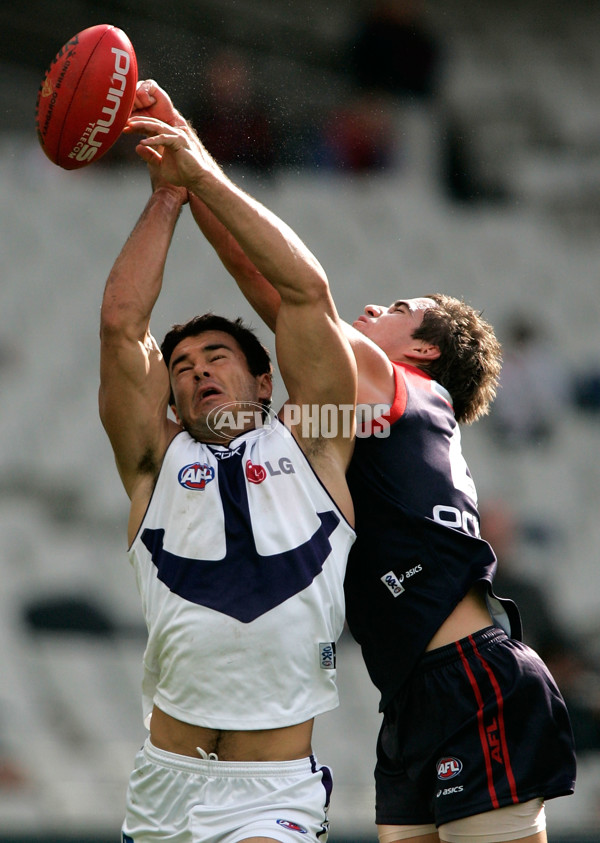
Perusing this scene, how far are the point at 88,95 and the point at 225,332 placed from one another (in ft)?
3.29

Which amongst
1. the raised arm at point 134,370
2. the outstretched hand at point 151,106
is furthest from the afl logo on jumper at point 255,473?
the outstretched hand at point 151,106

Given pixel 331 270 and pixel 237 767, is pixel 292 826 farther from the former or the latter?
pixel 331 270

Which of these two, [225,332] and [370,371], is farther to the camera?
[225,332]

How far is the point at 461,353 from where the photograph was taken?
4484 mm

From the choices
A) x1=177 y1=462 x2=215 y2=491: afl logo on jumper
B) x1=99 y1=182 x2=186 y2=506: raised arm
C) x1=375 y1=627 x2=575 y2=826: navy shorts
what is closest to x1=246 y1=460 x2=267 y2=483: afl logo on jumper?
x1=177 y1=462 x2=215 y2=491: afl logo on jumper

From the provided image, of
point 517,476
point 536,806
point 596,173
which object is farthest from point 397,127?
point 536,806

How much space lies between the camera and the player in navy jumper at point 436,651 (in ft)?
12.5

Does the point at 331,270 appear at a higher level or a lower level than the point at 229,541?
lower

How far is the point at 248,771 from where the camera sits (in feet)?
11.4

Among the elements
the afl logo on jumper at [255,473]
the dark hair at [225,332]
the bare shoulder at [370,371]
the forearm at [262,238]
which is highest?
the forearm at [262,238]

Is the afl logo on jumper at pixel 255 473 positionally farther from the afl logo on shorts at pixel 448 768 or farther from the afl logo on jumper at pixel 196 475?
the afl logo on shorts at pixel 448 768

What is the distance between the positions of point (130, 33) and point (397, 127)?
9.21 ft

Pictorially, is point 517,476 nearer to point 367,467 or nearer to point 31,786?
point 31,786

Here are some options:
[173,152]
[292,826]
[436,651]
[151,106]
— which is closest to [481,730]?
[436,651]
